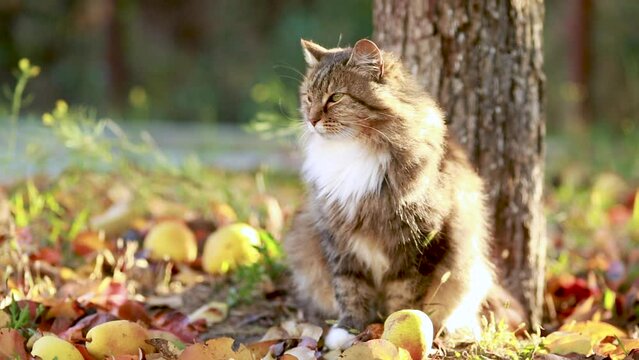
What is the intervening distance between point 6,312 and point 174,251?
0.98 metres

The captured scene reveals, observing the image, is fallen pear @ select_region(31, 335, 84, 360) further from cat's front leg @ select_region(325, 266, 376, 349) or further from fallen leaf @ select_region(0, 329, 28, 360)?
cat's front leg @ select_region(325, 266, 376, 349)

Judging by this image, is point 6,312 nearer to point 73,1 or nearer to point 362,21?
point 362,21

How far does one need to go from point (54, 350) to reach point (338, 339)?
2.99ft

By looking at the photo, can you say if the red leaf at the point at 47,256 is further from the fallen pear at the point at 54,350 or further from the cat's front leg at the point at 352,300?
the cat's front leg at the point at 352,300

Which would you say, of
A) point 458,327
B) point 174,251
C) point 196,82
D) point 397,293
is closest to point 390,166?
point 397,293

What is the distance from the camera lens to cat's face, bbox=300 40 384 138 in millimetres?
2756

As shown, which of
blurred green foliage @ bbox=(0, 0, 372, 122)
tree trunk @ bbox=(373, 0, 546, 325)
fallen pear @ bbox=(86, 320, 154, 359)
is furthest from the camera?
blurred green foliage @ bbox=(0, 0, 372, 122)

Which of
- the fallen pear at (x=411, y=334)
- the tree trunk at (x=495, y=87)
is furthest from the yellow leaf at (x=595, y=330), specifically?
the fallen pear at (x=411, y=334)

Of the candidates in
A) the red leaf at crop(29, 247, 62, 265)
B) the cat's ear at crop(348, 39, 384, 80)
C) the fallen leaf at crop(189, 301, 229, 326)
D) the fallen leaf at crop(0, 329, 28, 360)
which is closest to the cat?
the cat's ear at crop(348, 39, 384, 80)

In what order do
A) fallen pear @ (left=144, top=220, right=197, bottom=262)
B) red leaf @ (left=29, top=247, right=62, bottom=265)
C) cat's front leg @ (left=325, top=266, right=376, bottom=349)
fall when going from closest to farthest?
cat's front leg @ (left=325, top=266, right=376, bottom=349)
red leaf @ (left=29, top=247, right=62, bottom=265)
fallen pear @ (left=144, top=220, right=197, bottom=262)

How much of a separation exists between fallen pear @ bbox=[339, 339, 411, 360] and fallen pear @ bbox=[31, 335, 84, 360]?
79 cm

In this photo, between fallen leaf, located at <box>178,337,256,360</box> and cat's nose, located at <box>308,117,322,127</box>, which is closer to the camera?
fallen leaf, located at <box>178,337,256,360</box>

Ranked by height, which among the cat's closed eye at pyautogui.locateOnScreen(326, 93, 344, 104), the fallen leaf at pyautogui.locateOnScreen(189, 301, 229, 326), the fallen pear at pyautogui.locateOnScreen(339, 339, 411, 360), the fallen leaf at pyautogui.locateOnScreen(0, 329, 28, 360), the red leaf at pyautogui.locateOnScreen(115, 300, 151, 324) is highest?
the cat's closed eye at pyautogui.locateOnScreen(326, 93, 344, 104)

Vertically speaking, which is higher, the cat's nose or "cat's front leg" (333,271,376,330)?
the cat's nose
